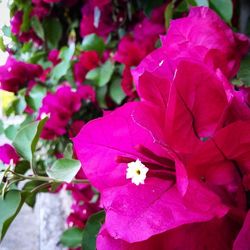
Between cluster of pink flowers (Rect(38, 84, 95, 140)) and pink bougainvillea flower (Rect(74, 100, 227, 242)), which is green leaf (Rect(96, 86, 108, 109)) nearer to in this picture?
cluster of pink flowers (Rect(38, 84, 95, 140))

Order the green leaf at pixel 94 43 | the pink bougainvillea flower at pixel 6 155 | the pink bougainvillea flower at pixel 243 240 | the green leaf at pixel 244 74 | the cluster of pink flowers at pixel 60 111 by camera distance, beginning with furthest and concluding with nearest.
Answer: the green leaf at pixel 94 43 < the cluster of pink flowers at pixel 60 111 < the pink bougainvillea flower at pixel 6 155 < the green leaf at pixel 244 74 < the pink bougainvillea flower at pixel 243 240

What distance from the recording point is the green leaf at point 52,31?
3.72 feet

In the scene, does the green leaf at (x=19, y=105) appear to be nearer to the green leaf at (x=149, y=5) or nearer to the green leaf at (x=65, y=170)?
the green leaf at (x=149, y=5)

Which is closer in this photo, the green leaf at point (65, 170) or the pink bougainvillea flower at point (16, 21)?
the green leaf at point (65, 170)

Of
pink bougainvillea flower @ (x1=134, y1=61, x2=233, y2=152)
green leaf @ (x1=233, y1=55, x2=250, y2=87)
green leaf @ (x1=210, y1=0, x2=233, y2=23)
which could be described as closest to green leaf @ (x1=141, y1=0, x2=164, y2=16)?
green leaf @ (x1=210, y1=0, x2=233, y2=23)

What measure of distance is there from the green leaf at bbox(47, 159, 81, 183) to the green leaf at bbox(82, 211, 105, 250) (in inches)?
3.0

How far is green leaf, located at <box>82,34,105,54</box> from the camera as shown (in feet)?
2.89

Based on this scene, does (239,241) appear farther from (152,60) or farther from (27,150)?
(27,150)

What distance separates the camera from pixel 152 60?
346 millimetres

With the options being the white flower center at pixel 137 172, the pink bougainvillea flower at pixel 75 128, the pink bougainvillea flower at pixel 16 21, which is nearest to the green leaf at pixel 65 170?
the white flower center at pixel 137 172

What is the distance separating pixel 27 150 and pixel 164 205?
26 cm

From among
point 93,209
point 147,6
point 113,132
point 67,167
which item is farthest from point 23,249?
point 147,6

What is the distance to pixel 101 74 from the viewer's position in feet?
2.82

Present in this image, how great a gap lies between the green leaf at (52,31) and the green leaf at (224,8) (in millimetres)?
739
